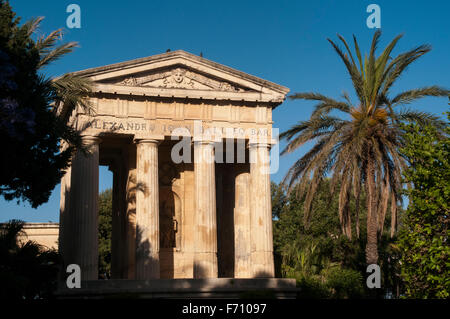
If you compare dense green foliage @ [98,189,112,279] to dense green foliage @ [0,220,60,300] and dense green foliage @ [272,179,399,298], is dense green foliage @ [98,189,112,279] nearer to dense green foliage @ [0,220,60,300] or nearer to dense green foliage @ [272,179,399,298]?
dense green foliage @ [272,179,399,298]

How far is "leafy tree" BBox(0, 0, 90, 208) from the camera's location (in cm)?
1825

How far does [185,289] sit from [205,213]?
7.75 m

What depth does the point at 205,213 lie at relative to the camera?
1283 inches

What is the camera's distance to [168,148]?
3647cm

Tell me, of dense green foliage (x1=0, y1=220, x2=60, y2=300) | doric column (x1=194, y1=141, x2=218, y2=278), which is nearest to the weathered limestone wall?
doric column (x1=194, y1=141, x2=218, y2=278)

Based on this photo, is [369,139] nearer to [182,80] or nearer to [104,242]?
[182,80]

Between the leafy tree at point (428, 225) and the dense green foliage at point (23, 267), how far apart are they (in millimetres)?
10679

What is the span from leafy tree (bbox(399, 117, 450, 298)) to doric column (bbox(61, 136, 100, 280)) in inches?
630

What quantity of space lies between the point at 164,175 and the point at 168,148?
1539mm

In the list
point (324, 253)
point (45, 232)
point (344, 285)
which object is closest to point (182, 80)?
point (344, 285)

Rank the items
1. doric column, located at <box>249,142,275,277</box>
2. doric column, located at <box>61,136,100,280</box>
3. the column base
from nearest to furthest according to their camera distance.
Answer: doric column, located at <box>61,136,100,280</box> < the column base < doric column, located at <box>249,142,275,277</box>

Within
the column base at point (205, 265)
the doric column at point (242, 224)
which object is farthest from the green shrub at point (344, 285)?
the column base at point (205, 265)

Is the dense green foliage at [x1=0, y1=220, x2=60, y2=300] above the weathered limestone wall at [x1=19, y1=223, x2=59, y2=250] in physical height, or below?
below
